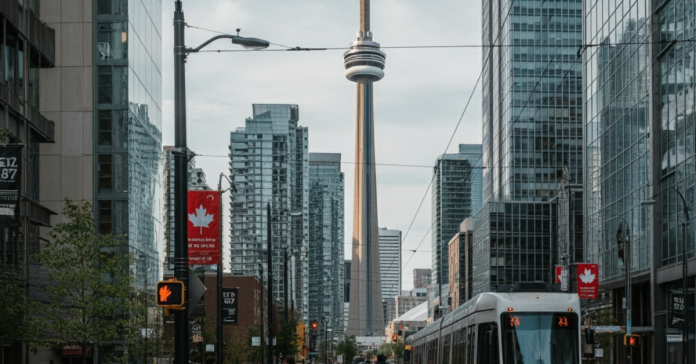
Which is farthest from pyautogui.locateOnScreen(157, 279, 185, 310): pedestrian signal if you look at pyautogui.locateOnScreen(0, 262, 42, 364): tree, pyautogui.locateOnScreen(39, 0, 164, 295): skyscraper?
pyautogui.locateOnScreen(39, 0, 164, 295): skyscraper

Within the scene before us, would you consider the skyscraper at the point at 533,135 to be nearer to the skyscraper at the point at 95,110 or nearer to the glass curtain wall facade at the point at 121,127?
the glass curtain wall facade at the point at 121,127

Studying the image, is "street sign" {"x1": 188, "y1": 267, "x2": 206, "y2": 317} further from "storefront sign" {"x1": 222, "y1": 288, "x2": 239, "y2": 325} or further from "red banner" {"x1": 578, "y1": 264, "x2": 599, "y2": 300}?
"red banner" {"x1": 578, "y1": 264, "x2": 599, "y2": 300}

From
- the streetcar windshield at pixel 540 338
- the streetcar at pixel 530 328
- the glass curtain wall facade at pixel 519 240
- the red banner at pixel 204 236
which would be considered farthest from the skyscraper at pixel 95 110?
the glass curtain wall facade at pixel 519 240

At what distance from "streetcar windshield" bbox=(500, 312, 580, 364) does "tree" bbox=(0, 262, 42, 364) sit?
16.2 m

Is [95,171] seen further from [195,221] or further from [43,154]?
[195,221]

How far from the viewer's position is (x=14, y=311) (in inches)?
Answer: 1233

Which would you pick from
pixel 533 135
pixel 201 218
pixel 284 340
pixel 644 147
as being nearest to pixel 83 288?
pixel 201 218

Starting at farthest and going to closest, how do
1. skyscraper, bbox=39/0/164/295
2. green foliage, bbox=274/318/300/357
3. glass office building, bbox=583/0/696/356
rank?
green foliage, bbox=274/318/300/357 → skyscraper, bbox=39/0/164/295 → glass office building, bbox=583/0/696/356

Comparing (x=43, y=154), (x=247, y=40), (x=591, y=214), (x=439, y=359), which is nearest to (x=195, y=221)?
(x=247, y=40)

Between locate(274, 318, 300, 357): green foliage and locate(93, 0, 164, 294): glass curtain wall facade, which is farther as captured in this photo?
locate(274, 318, 300, 357): green foliage

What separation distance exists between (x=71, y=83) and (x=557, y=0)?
89.7m

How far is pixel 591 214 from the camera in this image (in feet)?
246

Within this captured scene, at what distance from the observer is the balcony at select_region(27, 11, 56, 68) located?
136ft

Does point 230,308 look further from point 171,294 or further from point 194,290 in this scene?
point 171,294
